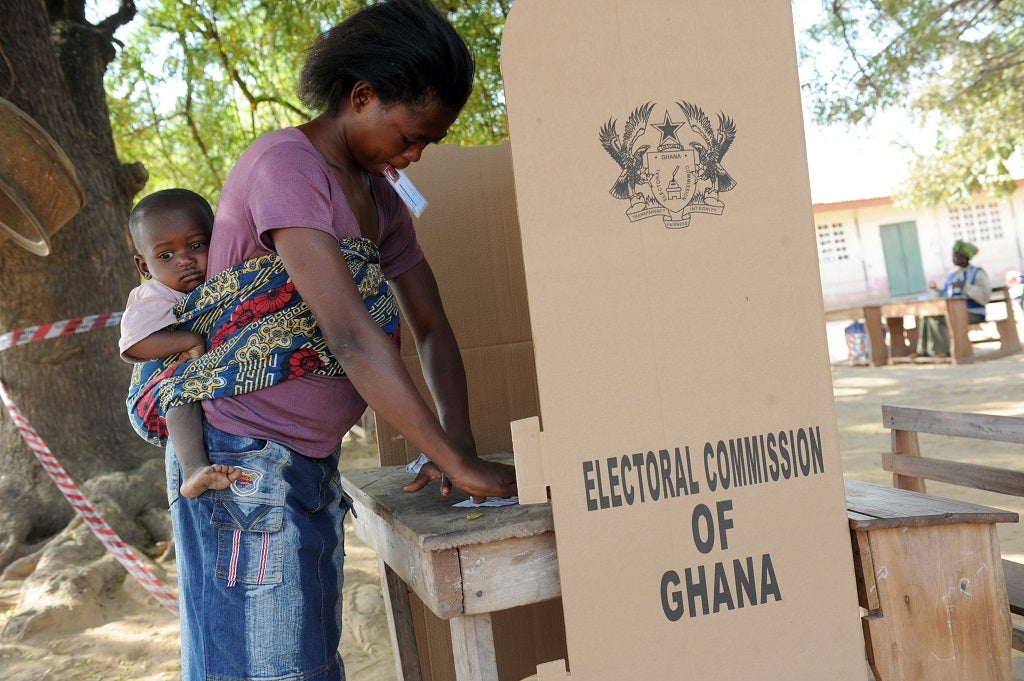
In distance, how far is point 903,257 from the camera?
70.1 feet

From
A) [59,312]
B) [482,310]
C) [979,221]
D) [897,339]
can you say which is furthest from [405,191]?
[979,221]

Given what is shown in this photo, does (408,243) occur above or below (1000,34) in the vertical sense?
below

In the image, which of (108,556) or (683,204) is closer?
(683,204)

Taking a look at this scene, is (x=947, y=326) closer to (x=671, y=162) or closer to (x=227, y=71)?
(x=227, y=71)

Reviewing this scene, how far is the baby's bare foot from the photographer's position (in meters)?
1.40

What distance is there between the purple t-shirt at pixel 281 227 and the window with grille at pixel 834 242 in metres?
21.3

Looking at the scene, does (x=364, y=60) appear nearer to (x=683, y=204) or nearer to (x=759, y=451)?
(x=683, y=204)

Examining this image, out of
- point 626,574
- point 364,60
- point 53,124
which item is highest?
point 53,124

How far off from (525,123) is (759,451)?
0.69m

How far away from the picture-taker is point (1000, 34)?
1058 cm

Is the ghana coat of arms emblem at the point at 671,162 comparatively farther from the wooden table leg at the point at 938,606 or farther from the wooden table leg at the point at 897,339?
the wooden table leg at the point at 897,339

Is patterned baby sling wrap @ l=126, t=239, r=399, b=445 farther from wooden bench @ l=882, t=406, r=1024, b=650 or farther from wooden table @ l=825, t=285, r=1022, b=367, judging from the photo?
wooden table @ l=825, t=285, r=1022, b=367

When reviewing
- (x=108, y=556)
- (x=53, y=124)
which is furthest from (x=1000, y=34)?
(x=108, y=556)

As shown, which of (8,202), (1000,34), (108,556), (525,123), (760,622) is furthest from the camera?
(1000,34)
